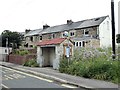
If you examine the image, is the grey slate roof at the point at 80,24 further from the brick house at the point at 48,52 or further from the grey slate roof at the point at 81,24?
the brick house at the point at 48,52

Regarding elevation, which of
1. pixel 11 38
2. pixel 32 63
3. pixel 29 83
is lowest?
pixel 29 83

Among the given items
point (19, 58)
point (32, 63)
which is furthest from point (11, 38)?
point (32, 63)

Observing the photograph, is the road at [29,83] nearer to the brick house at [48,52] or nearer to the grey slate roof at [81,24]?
the brick house at [48,52]

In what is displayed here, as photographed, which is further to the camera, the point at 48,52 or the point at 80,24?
the point at 80,24

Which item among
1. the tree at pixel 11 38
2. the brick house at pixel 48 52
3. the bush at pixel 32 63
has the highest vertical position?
the tree at pixel 11 38

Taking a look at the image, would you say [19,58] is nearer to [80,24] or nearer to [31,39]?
[80,24]

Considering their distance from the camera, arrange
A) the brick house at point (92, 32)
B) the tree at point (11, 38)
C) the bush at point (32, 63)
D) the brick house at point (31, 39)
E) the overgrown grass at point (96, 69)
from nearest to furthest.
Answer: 1. the overgrown grass at point (96, 69)
2. the bush at point (32, 63)
3. the brick house at point (92, 32)
4. the tree at point (11, 38)
5. the brick house at point (31, 39)

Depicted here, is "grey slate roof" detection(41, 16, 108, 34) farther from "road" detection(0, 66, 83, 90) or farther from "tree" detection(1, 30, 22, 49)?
"road" detection(0, 66, 83, 90)

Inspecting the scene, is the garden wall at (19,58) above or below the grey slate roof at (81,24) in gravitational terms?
below

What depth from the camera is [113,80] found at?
55.7ft

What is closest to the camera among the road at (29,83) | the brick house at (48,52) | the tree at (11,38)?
the road at (29,83)

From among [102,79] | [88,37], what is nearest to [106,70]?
[102,79]

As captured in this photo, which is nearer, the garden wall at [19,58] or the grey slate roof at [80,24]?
the garden wall at [19,58]

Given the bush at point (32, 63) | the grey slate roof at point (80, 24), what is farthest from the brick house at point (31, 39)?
the bush at point (32, 63)
